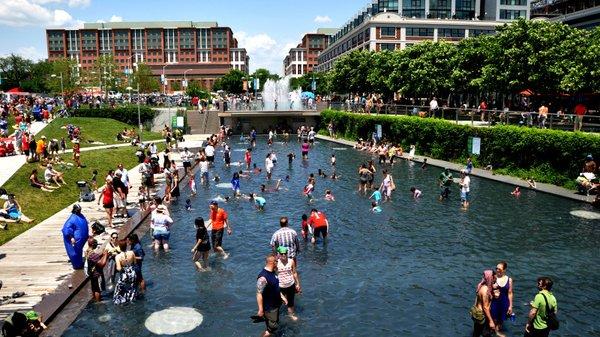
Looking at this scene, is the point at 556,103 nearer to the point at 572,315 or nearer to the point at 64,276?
the point at 572,315

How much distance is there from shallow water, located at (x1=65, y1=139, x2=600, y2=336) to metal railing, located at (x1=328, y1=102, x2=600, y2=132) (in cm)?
549

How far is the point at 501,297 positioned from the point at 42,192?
854 inches

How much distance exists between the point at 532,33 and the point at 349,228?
25984mm

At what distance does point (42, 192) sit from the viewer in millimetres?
24156

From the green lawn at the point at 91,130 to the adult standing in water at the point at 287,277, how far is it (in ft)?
115

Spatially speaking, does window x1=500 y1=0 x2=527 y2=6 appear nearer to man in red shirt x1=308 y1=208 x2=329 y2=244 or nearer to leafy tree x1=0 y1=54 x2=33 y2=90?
man in red shirt x1=308 y1=208 x2=329 y2=244

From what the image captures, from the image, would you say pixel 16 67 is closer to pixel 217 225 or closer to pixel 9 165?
pixel 9 165

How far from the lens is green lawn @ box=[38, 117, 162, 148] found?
4456 cm

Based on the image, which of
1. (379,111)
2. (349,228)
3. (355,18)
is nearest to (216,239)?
(349,228)

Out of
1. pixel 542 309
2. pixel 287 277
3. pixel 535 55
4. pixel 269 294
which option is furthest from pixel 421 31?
pixel 269 294

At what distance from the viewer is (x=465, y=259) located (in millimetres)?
16578

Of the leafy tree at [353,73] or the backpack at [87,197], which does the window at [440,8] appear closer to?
the leafy tree at [353,73]

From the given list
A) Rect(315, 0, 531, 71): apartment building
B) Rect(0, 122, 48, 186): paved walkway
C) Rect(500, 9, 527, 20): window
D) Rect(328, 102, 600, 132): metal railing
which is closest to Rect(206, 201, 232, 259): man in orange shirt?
Rect(0, 122, 48, 186): paved walkway

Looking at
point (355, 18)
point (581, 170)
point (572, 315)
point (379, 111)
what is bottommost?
point (572, 315)
